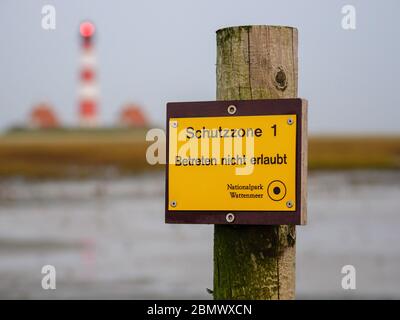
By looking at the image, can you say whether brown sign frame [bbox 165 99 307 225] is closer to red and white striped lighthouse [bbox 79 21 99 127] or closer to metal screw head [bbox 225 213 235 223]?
metal screw head [bbox 225 213 235 223]

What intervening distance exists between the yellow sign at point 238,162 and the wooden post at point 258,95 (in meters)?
0.12

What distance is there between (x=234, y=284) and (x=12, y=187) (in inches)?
651

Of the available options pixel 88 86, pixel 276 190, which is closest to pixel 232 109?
pixel 276 190

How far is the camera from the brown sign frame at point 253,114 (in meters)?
2.99

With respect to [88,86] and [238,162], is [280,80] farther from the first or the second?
[88,86]

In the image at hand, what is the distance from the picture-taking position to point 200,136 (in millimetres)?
3047

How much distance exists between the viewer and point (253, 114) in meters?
3.02

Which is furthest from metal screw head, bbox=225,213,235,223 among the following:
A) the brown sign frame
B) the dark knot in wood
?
the dark knot in wood

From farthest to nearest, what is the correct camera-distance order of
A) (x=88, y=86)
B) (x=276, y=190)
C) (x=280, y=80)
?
(x=88, y=86)
(x=280, y=80)
(x=276, y=190)

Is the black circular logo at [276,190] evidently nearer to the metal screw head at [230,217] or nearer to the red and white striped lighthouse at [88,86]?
the metal screw head at [230,217]

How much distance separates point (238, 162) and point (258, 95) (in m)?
0.25
